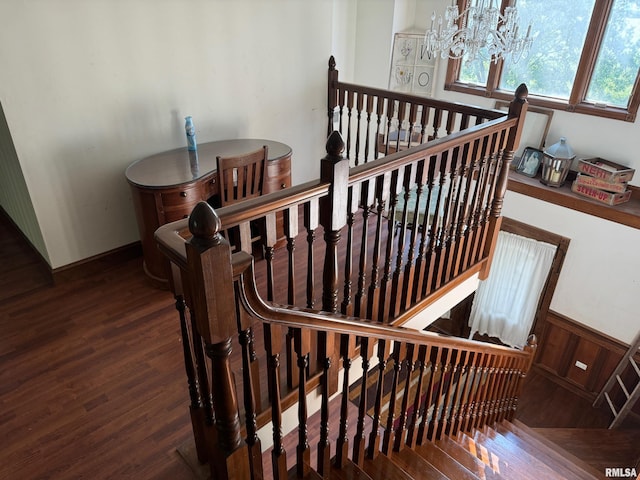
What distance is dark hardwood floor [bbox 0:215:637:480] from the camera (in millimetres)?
2066

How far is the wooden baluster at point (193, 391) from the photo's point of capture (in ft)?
4.65

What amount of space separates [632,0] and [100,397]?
17.7ft

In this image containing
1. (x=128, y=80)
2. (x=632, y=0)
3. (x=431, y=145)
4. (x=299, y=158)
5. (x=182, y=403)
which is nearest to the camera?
(x=431, y=145)

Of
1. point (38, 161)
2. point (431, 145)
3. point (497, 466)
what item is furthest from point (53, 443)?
point (497, 466)

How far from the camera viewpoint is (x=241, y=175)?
287 centimetres

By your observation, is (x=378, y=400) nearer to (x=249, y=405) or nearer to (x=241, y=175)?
(x=249, y=405)

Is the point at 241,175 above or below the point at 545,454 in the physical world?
above

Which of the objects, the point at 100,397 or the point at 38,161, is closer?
the point at 100,397

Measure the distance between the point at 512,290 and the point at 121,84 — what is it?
16.7 feet

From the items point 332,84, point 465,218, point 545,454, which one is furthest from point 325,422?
point 332,84

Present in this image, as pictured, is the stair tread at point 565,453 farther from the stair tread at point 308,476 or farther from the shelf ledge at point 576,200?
the stair tread at point 308,476

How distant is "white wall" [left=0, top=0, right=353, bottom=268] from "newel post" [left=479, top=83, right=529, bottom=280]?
A: 2.15m

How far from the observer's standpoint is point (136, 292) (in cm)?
317

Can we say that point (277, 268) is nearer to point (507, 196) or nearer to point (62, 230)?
→ point (62, 230)
